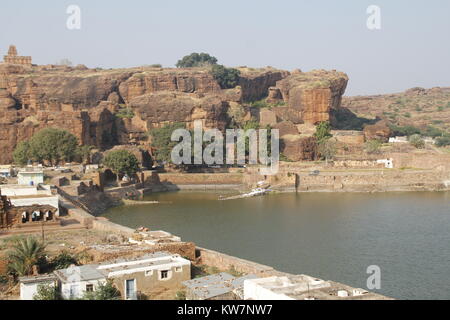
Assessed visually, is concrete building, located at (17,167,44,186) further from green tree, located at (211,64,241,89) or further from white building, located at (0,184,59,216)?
green tree, located at (211,64,241,89)

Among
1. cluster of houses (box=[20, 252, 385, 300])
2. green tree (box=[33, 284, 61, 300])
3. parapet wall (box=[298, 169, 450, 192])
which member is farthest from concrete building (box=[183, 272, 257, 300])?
parapet wall (box=[298, 169, 450, 192])

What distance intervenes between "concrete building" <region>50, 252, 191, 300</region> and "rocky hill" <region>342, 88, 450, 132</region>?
66325mm

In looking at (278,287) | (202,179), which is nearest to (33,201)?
(278,287)

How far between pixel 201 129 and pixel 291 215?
830 inches

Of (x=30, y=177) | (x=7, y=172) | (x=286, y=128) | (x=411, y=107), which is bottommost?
(x=7, y=172)

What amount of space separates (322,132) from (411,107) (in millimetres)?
47234

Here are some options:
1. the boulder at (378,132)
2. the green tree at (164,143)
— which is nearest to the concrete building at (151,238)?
the green tree at (164,143)

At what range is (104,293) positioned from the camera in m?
12.7

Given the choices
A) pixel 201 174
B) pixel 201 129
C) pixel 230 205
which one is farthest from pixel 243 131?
pixel 230 205

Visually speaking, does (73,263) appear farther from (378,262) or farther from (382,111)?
(382,111)

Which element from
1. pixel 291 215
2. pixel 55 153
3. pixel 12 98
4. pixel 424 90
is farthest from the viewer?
A: pixel 424 90

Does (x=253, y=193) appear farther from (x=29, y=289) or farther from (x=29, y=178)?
(x=29, y=289)

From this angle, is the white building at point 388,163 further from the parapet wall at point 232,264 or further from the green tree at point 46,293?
the green tree at point 46,293

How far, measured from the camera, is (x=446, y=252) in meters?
23.4
